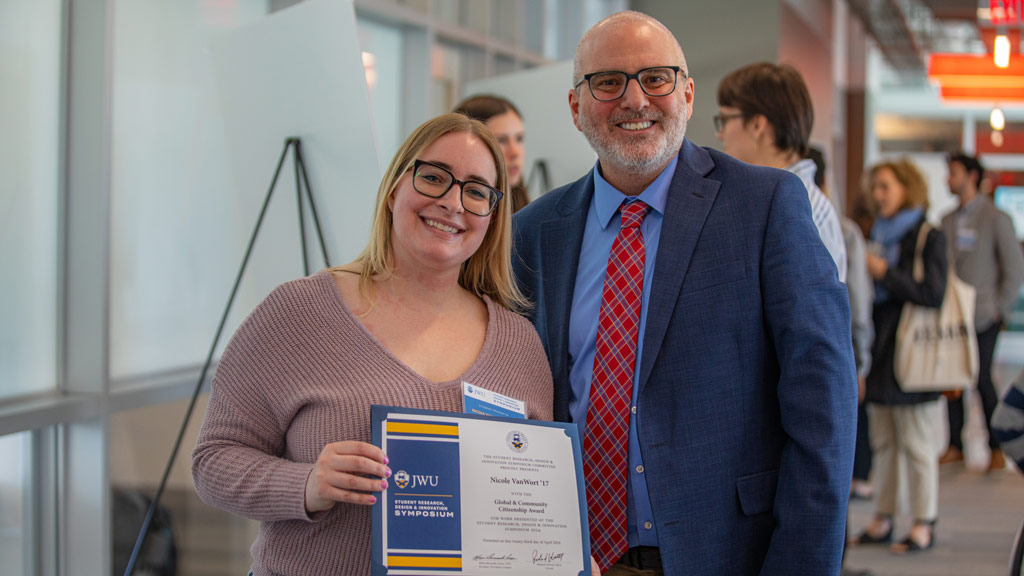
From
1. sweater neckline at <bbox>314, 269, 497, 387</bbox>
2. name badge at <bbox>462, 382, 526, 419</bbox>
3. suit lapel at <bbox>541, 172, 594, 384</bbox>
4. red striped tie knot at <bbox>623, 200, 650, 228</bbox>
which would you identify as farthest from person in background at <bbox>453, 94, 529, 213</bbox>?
name badge at <bbox>462, 382, 526, 419</bbox>

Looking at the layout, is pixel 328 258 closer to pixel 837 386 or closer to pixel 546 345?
pixel 546 345

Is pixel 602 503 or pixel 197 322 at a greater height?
pixel 197 322

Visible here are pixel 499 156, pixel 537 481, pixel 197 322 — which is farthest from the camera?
pixel 197 322

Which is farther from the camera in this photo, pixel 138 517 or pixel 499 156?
pixel 138 517

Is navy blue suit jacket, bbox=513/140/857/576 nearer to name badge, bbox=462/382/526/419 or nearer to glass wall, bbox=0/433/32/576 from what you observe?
name badge, bbox=462/382/526/419

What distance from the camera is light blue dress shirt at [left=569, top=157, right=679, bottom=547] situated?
1749 mm

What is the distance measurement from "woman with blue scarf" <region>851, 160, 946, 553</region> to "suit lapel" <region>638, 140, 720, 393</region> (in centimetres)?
316

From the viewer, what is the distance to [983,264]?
6797 millimetres

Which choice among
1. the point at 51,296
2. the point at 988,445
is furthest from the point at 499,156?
the point at 988,445

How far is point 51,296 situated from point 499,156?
6.87ft

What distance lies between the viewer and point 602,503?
5.86ft

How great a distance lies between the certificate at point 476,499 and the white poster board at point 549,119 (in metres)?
2.09

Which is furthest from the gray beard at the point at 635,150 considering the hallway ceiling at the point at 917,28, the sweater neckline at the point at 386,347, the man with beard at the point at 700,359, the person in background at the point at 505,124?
the hallway ceiling at the point at 917,28

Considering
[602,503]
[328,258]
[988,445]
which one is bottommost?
[988,445]
